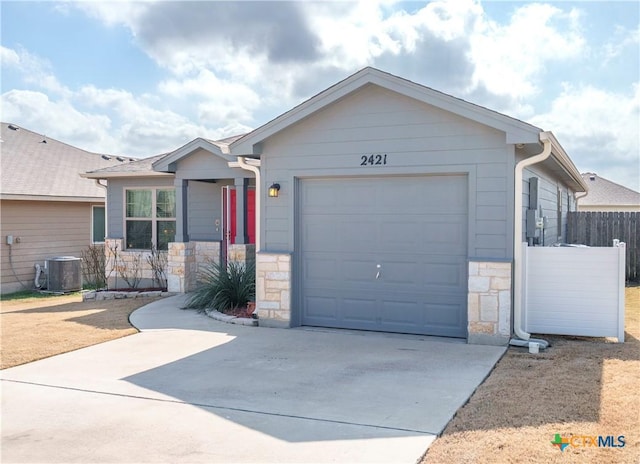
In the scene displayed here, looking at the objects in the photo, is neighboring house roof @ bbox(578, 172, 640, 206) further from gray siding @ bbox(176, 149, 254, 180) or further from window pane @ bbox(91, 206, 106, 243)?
window pane @ bbox(91, 206, 106, 243)

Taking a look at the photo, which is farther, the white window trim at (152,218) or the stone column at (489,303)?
the white window trim at (152,218)

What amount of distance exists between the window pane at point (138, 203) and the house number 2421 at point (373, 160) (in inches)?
298

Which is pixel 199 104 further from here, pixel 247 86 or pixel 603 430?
pixel 603 430

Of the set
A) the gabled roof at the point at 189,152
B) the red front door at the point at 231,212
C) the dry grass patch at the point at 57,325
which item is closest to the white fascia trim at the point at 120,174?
the gabled roof at the point at 189,152

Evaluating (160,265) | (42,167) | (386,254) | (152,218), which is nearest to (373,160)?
(386,254)

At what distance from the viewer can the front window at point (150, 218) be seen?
14.4m

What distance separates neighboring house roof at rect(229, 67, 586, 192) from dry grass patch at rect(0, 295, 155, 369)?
3.42m

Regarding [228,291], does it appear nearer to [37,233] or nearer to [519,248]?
[519,248]

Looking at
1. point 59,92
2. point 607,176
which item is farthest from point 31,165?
point 607,176

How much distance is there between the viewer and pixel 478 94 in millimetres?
15203

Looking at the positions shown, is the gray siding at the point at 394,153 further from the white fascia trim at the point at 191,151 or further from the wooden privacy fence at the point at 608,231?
the wooden privacy fence at the point at 608,231

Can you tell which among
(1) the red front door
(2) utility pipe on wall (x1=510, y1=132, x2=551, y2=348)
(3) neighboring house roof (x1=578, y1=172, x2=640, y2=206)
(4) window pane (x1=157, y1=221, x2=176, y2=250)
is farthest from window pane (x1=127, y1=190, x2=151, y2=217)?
(3) neighboring house roof (x1=578, y1=172, x2=640, y2=206)

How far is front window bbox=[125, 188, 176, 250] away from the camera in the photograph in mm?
14383

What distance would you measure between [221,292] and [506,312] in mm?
4962
